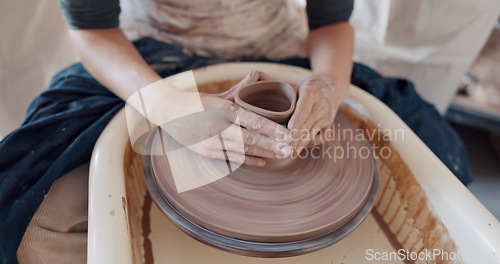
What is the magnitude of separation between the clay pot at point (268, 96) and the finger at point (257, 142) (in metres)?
0.05

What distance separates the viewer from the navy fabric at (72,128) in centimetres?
78

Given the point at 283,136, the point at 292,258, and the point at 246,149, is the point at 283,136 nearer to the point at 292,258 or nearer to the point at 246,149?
the point at 246,149

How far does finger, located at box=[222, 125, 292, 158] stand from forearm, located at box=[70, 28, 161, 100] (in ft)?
0.97

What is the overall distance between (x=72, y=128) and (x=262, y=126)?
18.8 inches

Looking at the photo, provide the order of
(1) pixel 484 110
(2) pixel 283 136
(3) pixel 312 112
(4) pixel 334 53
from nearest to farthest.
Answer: (2) pixel 283 136 < (3) pixel 312 112 < (4) pixel 334 53 < (1) pixel 484 110

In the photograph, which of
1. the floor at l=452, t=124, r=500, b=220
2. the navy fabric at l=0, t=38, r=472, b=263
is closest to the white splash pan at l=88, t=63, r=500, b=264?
the navy fabric at l=0, t=38, r=472, b=263

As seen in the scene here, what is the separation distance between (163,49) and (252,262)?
2.37 feet

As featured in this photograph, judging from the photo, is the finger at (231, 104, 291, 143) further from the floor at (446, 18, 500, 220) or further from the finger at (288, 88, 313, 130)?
the floor at (446, 18, 500, 220)

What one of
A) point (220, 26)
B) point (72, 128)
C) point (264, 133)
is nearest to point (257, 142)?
point (264, 133)

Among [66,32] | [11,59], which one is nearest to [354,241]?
[11,59]

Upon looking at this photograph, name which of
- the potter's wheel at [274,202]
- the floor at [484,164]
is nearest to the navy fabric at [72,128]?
the potter's wheel at [274,202]

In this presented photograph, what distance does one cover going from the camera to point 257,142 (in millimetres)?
774

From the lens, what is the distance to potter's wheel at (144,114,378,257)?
72 cm

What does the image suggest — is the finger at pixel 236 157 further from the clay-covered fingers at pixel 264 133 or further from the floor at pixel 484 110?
the floor at pixel 484 110
